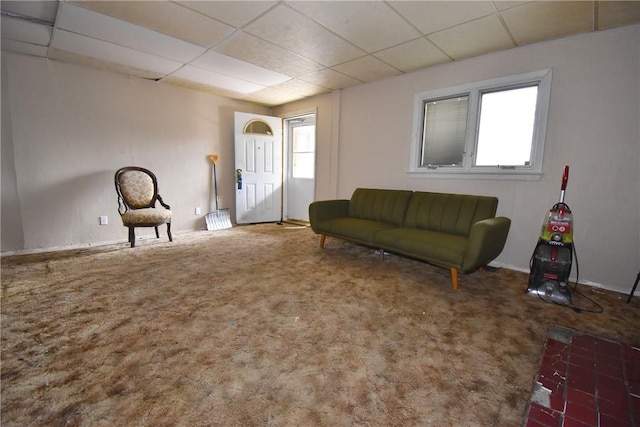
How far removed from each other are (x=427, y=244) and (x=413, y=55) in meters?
2.14

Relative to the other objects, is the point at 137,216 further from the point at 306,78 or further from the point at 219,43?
the point at 306,78

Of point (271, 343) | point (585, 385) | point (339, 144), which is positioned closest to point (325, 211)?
point (339, 144)

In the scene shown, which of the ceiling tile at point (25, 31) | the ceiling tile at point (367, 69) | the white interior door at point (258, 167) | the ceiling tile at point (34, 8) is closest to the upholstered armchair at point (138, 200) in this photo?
the white interior door at point (258, 167)

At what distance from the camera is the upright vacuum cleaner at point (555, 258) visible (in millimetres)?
2258

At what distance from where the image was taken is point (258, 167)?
209 inches

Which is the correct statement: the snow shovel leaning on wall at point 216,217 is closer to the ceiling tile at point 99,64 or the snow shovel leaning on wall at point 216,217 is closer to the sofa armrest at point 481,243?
the ceiling tile at point 99,64

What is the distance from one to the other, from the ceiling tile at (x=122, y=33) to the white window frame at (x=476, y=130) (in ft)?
9.10

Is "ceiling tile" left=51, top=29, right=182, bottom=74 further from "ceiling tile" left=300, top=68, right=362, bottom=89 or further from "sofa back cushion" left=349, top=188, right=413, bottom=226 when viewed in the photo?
"sofa back cushion" left=349, top=188, right=413, bottom=226

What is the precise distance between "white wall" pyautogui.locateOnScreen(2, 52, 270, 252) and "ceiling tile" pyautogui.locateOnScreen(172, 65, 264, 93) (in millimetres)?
573

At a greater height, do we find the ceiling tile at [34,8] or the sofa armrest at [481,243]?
the ceiling tile at [34,8]

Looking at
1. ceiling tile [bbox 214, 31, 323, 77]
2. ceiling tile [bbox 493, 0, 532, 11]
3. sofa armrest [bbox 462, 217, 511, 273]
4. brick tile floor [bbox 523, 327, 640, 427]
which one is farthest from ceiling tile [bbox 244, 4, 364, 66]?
brick tile floor [bbox 523, 327, 640, 427]

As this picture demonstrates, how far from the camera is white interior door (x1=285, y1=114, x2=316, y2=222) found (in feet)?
18.6

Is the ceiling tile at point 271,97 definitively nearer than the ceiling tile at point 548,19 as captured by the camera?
No

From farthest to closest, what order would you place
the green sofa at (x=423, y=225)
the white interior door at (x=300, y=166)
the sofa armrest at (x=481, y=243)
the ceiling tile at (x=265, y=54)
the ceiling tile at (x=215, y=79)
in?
the white interior door at (x=300, y=166), the ceiling tile at (x=215, y=79), the ceiling tile at (x=265, y=54), the green sofa at (x=423, y=225), the sofa armrest at (x=481, y=243)
